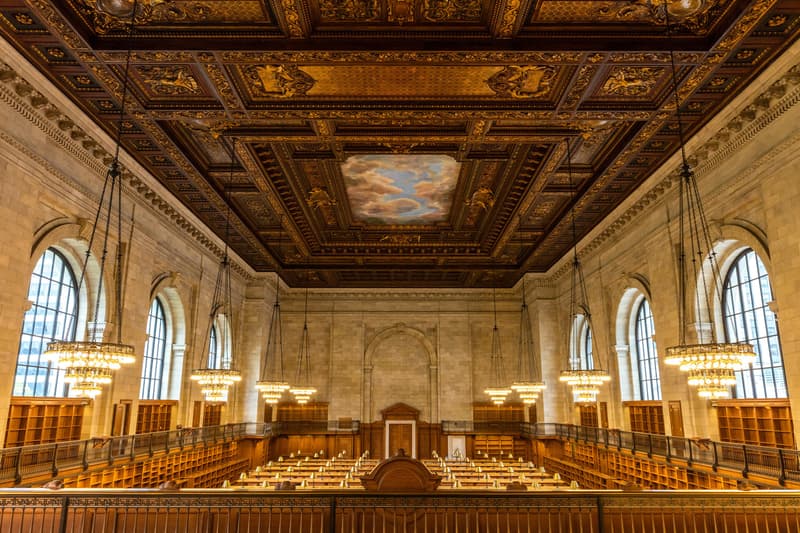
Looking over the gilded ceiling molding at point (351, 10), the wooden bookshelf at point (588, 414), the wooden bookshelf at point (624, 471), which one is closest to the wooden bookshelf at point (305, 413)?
the wooden bookshelf at point (624, 471)

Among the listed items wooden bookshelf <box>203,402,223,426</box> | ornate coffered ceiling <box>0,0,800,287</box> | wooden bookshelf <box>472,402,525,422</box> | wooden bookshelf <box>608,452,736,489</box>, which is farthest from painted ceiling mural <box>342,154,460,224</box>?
wooden bookshelf <box>472,402,525,422</box>

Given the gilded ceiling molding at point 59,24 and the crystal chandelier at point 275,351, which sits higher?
the gilded ceiling molding at point 59,24

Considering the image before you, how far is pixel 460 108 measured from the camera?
10.1 metres

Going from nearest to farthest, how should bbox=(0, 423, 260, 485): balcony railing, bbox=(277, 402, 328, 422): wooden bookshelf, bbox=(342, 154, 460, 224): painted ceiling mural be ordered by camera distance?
1. bbox=(0, 423, 260, 485): balcony railing
2. bbox=(342, 154, 460, 224): painted ceiling mural
3. bbox=(277, 402, 328, 422): wooden bookshelf

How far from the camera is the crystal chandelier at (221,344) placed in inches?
493

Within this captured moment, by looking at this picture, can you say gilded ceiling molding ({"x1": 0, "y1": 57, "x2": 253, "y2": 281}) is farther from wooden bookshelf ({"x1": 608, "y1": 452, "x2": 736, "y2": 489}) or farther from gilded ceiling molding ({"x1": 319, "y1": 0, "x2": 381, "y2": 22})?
wooden bookshelf ({"x1": 608, "y1": 452, "x2": 736, "y2": 489})

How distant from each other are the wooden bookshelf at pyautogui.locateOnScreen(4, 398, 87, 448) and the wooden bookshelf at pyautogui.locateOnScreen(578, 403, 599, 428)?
16421mm

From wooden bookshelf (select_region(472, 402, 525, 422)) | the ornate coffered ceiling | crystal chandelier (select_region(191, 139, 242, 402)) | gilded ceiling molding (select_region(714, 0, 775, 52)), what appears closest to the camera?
gilded ceiling molding (select_region(714, 0, 775, 52))

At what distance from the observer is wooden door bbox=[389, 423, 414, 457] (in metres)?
26.5

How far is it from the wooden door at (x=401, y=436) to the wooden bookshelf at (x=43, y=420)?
16391 millimetres

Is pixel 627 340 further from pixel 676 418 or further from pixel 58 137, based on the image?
pixel 58 137

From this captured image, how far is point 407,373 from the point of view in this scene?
89.6 ft

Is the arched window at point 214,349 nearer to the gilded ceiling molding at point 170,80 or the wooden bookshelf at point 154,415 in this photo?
the wooden bookshelf at point 154,415

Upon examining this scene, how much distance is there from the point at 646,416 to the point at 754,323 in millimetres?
5735
